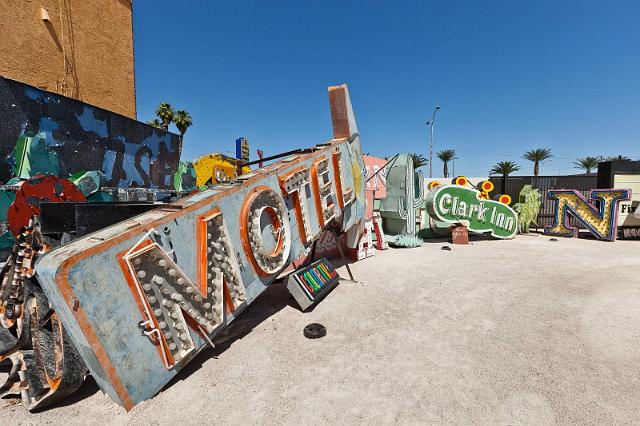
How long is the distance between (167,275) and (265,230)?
1.94 metres

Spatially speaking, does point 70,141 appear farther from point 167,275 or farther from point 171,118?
point 171,118

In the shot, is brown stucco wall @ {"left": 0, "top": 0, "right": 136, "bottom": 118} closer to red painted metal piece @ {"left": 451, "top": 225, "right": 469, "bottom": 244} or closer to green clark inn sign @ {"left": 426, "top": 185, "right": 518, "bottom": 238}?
green clark inn sign @ {"left": 426, "top": 185, "right": 518, "bottom": 238}

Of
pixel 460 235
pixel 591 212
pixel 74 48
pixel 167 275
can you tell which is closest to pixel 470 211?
pixel 460 235

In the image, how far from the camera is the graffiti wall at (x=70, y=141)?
18.8 ft

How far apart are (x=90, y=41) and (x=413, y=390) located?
17396 mm

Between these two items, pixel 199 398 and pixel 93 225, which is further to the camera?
pixel 93 225

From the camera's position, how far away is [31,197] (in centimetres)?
526

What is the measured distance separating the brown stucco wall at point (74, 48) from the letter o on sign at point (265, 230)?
11520 millimetres

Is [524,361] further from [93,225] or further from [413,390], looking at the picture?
[93,225]

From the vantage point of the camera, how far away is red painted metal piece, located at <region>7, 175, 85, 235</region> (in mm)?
5129

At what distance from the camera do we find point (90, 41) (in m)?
12.6

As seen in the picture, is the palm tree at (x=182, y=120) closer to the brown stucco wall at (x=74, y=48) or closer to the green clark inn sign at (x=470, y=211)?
the brown stucco wall at (x=74, y=48)

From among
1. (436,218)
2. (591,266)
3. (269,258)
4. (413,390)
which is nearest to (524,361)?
(413,390)

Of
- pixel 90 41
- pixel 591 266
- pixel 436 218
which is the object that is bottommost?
pixel 591 266
